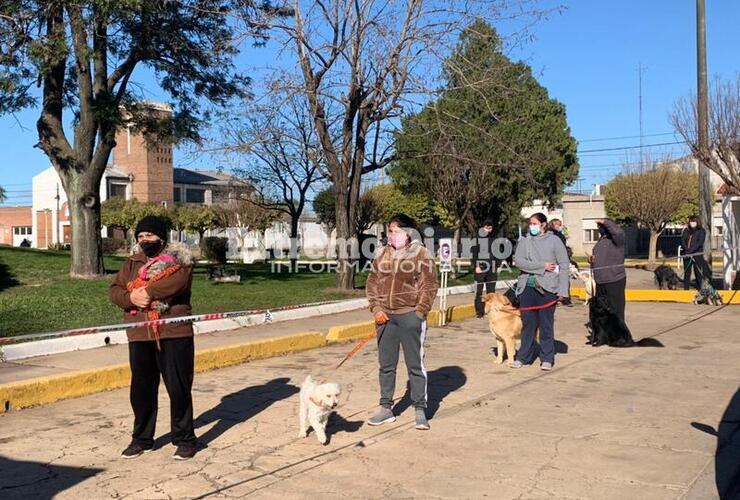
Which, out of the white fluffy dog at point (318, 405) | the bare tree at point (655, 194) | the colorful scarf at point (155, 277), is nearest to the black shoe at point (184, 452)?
the colorful scarf at point (155, 277)

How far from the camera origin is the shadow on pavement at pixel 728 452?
4.84m

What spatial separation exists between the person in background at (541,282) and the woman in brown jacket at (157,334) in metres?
4.67

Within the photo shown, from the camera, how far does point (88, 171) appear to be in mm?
17469

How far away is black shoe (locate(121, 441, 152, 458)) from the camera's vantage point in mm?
5391

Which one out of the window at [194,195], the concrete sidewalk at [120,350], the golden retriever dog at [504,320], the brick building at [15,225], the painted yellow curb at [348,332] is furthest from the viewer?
the window at [194,195]

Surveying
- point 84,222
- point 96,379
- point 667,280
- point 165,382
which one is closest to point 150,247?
point 165,382

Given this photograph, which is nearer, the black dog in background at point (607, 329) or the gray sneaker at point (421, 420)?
the gray sneaker at point (421, 420)

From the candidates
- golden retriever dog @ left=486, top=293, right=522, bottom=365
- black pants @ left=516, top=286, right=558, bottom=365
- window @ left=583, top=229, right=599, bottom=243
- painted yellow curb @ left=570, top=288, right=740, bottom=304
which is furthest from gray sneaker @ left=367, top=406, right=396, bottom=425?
window @ left=583, top=229, right=599, bottom=243

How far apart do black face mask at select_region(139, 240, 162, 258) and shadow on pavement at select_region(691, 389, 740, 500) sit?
428 centimetres

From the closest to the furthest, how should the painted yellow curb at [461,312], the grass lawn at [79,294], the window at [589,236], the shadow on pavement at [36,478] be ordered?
the shadow on pavement at [36,478]
the grass lawn at [79,294]
the painted yellow curb at [461,312]
the window at [589,236]

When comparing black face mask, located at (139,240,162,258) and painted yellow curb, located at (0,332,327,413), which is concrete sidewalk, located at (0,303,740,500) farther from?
black face mask, located at (139,240,162,258)

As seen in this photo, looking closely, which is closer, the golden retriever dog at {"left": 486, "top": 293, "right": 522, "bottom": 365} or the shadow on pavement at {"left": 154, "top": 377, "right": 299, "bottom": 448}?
the shadow on pavement at {"left": 154, "top": 377, "right": 299, "bottom": 448}

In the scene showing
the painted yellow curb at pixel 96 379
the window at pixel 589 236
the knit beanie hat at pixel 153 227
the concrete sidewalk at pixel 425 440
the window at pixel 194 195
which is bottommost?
the concrete sidewalk at pixel 425 440

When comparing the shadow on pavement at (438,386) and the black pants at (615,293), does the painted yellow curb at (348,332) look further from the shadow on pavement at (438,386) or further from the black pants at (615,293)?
the black pants at (615,293)
